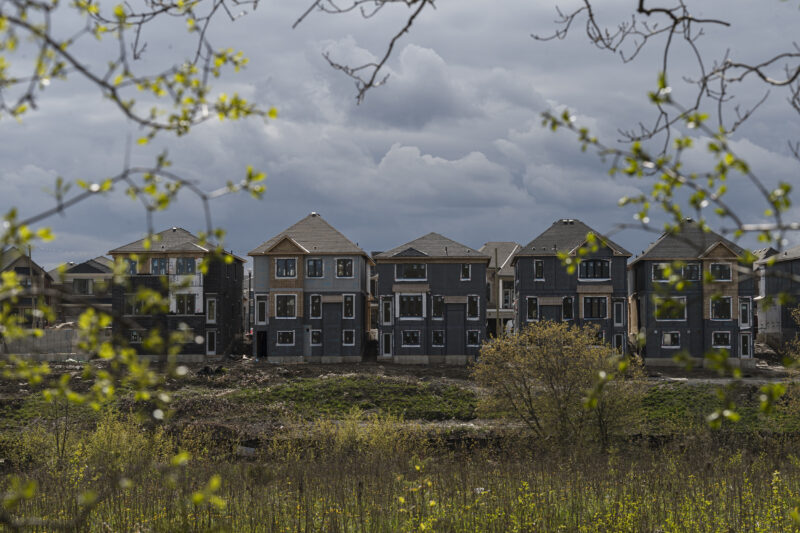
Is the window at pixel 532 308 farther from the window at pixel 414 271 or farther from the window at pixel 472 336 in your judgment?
the window at pixel 414 271

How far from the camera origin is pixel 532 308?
2077 inches

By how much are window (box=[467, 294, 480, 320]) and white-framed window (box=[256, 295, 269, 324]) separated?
14717 mm

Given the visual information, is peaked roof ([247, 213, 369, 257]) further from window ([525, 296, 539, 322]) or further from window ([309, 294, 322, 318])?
window ([525, 296, 539, 322])

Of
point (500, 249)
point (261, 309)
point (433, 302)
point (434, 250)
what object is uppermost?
point (500, 249)

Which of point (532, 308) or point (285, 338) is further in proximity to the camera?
point (285, 338)

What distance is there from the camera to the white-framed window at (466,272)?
5309 cm

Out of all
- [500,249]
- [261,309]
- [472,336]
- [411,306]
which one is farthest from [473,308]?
[500,249]

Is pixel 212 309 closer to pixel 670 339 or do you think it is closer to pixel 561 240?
pixel 561 240

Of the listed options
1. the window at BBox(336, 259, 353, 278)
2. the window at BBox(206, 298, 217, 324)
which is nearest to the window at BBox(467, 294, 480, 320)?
the window at BBox(336, 259, 353, 278)

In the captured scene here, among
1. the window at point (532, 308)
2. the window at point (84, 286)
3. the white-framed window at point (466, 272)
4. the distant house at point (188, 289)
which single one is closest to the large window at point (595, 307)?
the window at point (532, 308)

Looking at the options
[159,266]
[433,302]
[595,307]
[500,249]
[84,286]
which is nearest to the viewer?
[595,307]

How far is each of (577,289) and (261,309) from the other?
74.7 feet

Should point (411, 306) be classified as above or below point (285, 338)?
above

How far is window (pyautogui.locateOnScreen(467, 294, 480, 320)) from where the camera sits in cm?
5294
